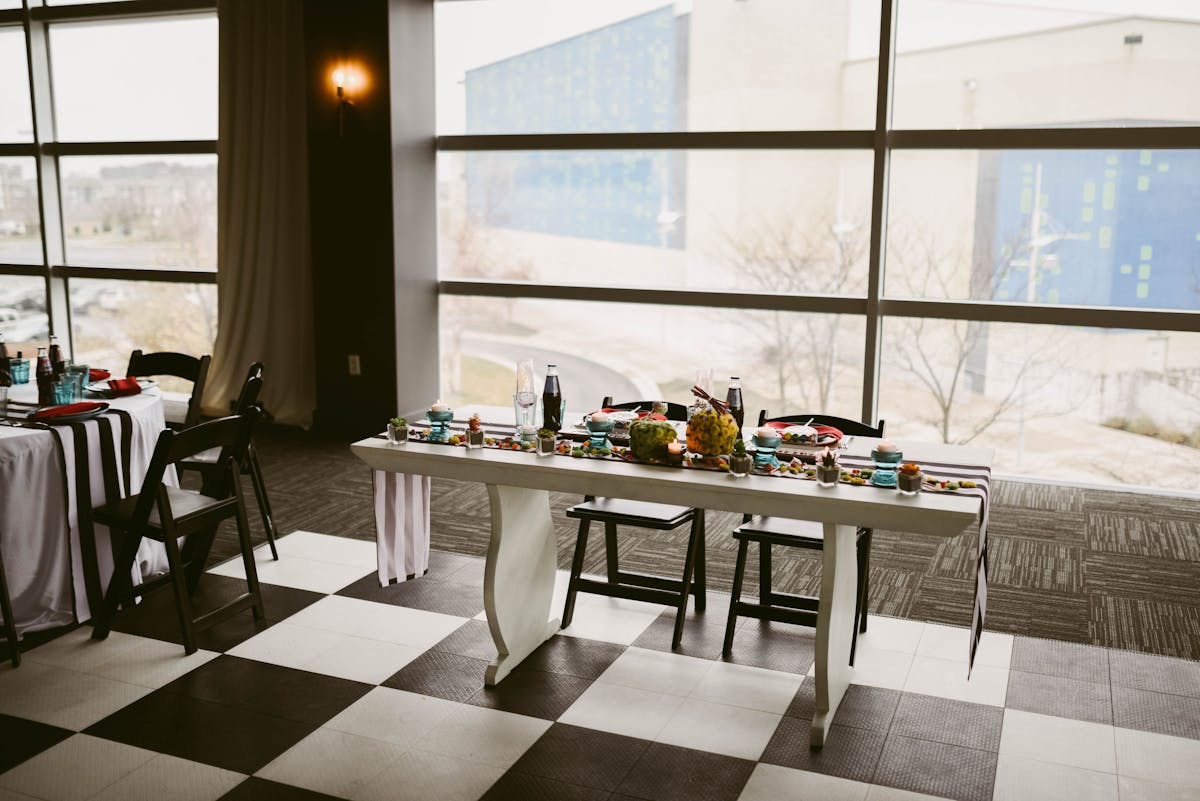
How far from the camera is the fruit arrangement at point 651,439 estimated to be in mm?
3197

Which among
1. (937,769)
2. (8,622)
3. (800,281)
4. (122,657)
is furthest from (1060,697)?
(8,622)

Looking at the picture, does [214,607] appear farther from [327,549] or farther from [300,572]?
[327,549]

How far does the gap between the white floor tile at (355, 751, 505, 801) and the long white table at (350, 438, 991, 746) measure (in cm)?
46

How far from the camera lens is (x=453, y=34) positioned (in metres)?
6.73

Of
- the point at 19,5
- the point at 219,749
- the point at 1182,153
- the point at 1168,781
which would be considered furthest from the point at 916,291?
the point at 19,5

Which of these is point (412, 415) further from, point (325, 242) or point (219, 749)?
point (219, 749)

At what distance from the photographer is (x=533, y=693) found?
3.35 meters

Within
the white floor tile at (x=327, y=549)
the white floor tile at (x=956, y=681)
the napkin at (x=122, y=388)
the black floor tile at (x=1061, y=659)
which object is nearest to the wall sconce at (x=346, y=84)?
the napkin at (x=122, y=388)

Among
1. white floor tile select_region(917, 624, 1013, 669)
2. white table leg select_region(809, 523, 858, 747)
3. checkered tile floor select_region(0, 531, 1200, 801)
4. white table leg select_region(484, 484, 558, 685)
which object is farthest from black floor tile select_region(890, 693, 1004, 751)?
white table leg select_region(484, 484, 558, 685)

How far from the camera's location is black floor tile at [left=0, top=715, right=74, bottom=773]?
9.73ft

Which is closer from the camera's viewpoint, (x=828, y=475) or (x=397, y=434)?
(x=828, y=475)

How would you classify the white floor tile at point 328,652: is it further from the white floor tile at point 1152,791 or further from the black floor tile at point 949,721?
the white floor tile at point 1152,791

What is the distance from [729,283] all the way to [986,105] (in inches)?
65.8

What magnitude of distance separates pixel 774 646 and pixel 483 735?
1127mm
